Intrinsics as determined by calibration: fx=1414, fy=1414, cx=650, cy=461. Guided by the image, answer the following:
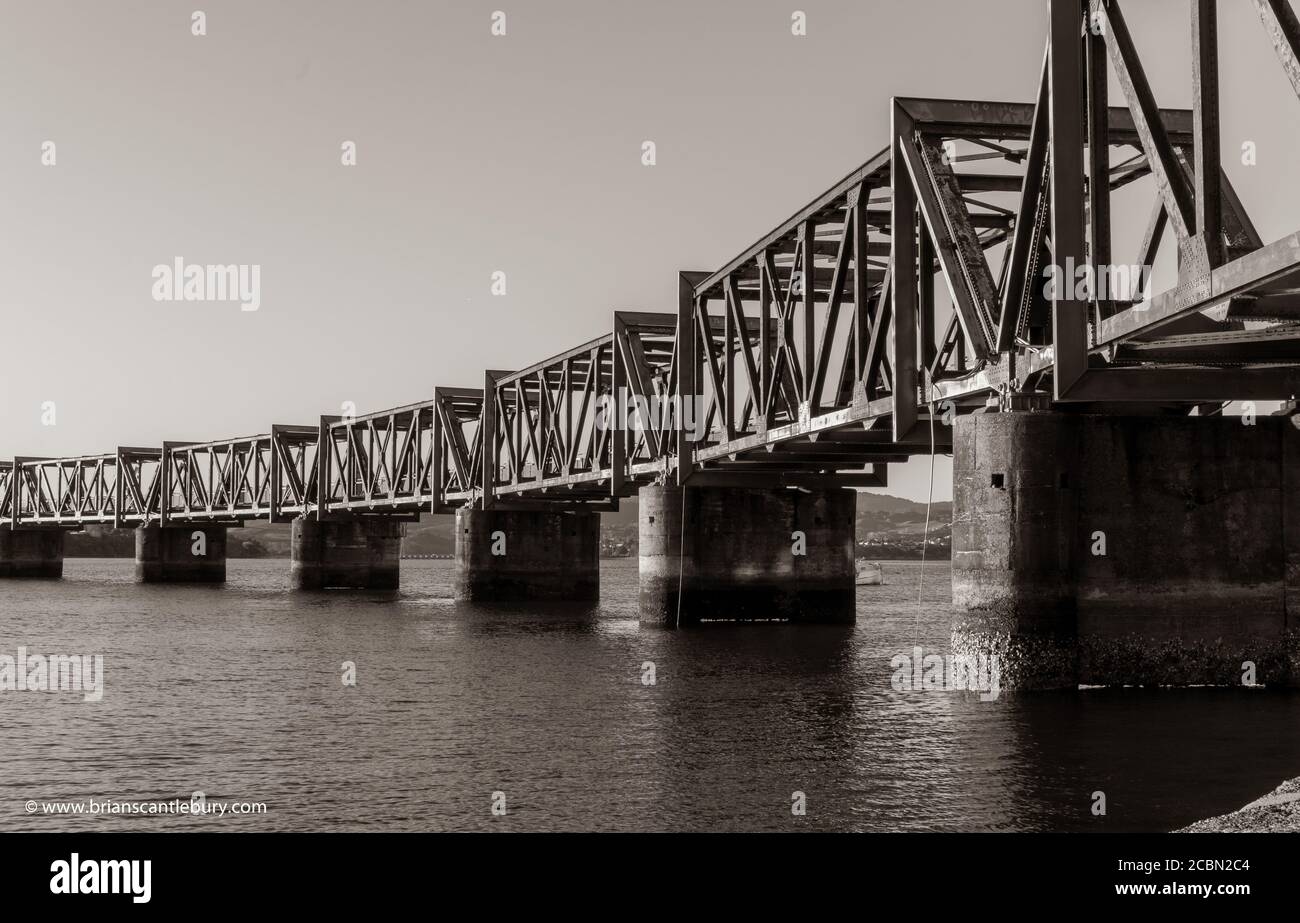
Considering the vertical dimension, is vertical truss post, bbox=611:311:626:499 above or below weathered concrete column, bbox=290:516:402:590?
above

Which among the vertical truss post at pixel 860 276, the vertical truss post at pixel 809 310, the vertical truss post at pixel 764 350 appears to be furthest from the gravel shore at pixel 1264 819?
the vertical truss post at pixel 764 350

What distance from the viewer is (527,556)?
249 feet

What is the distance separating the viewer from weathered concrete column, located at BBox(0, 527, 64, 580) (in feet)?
478

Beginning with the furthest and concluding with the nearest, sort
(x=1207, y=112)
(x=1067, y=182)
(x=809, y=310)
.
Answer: (x=809, y=310) < (x=1067, y=182) < (x=1207, y=112)

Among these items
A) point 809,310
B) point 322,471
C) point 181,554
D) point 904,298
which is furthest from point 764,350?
point 181,554

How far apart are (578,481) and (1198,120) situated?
48490mm

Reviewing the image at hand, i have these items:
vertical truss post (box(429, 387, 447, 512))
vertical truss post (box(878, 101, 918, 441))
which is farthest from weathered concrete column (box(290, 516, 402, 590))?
vertical truss post (box(878, 101, 918, 441))

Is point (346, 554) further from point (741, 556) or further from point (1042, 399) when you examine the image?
point (1042, 399)

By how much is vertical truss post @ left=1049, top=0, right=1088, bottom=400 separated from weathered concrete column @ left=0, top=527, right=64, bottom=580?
457ft

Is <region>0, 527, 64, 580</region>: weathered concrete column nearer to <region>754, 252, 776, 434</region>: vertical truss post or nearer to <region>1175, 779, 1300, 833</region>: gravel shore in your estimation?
<region>754, 252, 776, 434</region>: vertical truss post

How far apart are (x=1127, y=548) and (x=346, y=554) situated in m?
83.3

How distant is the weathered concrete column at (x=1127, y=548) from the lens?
25328mm

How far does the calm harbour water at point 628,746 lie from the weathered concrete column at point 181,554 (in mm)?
86350

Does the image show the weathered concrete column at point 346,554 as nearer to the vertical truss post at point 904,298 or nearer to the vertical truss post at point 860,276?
the vertical truss post at point 860,276
